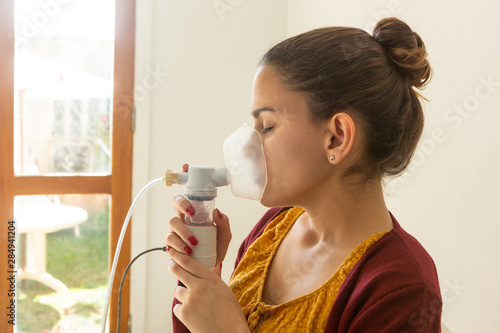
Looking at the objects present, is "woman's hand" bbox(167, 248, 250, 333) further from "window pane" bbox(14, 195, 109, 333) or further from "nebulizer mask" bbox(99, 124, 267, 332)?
"window pane" bbox(14, 195, 109, 333)

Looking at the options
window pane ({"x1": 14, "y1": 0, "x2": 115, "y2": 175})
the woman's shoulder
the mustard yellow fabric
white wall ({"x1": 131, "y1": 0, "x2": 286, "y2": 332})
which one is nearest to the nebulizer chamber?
the mustard yellow fabric

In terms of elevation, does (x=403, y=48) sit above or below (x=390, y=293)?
above

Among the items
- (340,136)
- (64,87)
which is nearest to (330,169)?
(340,136)

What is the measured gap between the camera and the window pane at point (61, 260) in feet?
7.95

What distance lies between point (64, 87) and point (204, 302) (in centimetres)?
185

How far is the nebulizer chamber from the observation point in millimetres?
1034

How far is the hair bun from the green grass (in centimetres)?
193

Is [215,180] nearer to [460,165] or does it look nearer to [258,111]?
[258,111]

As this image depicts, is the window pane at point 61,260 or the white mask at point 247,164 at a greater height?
the white mask at point 247,164

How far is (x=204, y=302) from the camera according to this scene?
0.98 meters

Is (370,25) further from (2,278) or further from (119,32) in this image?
(2,278)

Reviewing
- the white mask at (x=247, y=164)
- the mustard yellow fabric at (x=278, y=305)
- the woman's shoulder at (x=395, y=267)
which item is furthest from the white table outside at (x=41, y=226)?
the woman's shoulder at (x=395, y=267)

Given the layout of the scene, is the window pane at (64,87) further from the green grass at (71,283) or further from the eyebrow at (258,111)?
the eyebrow at (258,111)

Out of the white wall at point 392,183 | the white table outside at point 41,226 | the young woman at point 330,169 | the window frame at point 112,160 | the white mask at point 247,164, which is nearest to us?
the young woman at point 330,169
